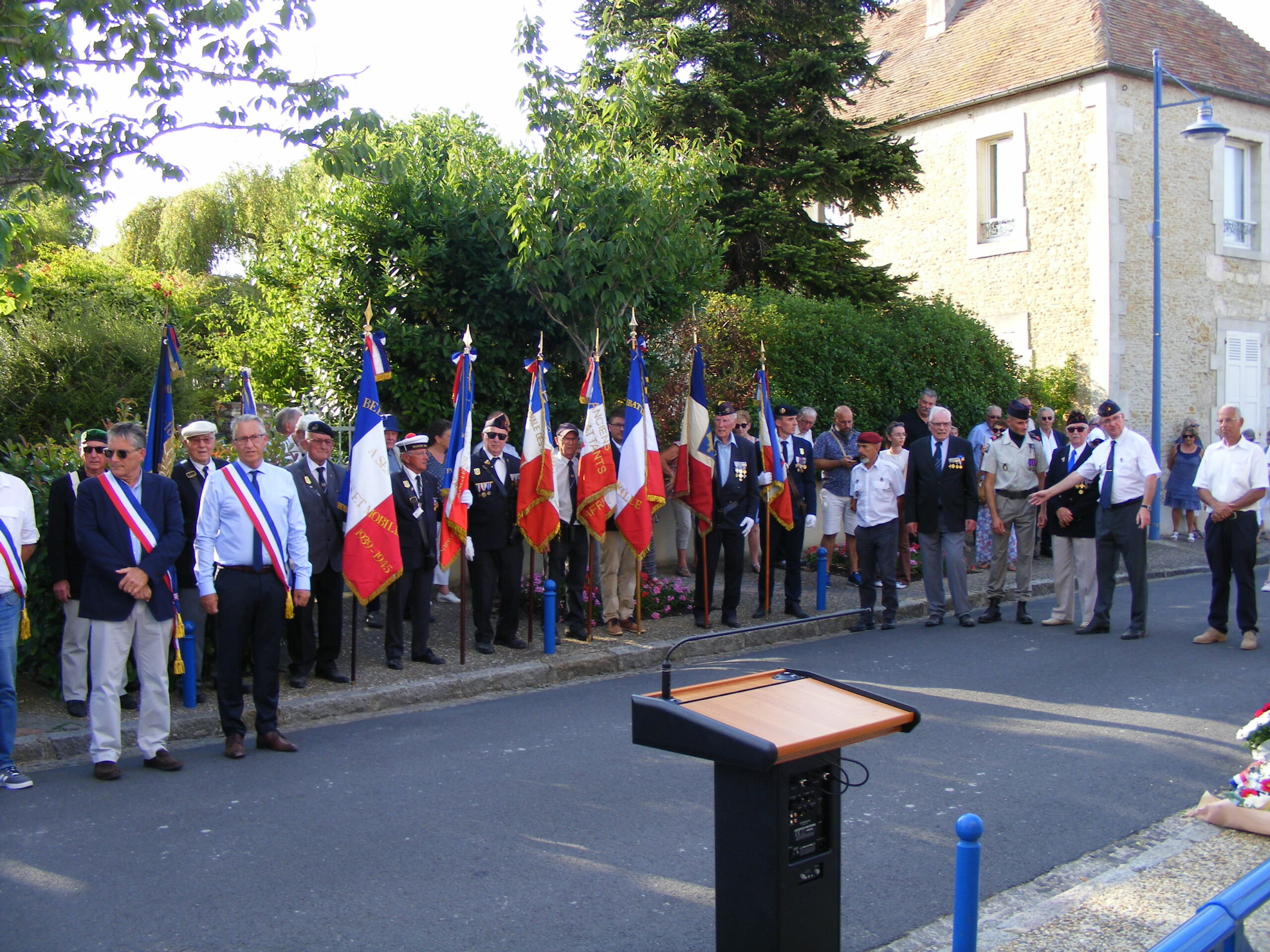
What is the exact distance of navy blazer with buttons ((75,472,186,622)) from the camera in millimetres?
6195

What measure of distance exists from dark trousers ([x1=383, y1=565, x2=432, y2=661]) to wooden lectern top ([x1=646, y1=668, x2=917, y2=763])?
5817 millimetres

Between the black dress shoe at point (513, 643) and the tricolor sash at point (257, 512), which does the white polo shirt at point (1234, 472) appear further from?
the tricolor sash at point (257, 512)

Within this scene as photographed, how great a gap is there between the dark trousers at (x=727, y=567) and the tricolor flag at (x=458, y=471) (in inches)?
106

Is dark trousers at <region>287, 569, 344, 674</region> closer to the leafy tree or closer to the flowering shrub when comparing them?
the flowering shrub

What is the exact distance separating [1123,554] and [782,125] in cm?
1003

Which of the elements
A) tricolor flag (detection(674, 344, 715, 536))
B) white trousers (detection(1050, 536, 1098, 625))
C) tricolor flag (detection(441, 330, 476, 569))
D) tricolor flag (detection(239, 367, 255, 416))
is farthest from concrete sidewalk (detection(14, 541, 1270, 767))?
tricolor flag (detection(239, 367, 255, 416))

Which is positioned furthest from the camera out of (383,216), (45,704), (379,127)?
(383,216)

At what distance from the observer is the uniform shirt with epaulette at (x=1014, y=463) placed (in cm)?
1190

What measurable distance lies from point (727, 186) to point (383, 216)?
7.92 meters

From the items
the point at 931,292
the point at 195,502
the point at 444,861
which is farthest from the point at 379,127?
the point at 931,292

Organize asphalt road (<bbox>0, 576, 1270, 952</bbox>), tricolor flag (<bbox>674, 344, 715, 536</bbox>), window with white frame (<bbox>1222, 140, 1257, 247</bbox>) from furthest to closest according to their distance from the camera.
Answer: window with white frame (<bbox>1222, 140, 1257, 247</bbox>) → tricolor flag (<bbox>674, 344, 715, 536</bbox>) → asphalt road (<bbox>0, 576, 1270, 952</bbox>)

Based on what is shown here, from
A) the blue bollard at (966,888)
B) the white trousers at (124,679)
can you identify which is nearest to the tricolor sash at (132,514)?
the white trousers at (124,679)

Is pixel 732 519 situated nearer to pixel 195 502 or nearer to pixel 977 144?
pixel 195 502

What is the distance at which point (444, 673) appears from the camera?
28.9 ft
